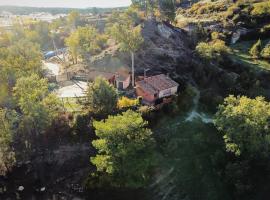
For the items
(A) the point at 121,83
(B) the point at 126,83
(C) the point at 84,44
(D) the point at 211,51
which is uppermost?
(C) the point at 84,44

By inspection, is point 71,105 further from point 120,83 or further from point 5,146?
point 5,146

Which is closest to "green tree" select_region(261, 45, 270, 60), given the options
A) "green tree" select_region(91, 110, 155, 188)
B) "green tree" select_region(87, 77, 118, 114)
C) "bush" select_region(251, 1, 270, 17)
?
"bush" select_region(251, 1, 270, 17)

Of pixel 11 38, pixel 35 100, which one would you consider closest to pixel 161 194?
pixel 35 100

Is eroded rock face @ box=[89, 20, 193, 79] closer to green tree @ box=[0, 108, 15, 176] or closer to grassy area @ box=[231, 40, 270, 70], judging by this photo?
grassy area @ box=[231, 40, 270, 70]

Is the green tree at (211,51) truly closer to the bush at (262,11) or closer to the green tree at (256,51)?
the green tree at (256,51)

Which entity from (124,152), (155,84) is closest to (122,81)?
(155,84)

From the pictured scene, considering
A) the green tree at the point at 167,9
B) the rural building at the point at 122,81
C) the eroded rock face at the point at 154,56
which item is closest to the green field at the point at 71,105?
the rural building at the point at 122,81
